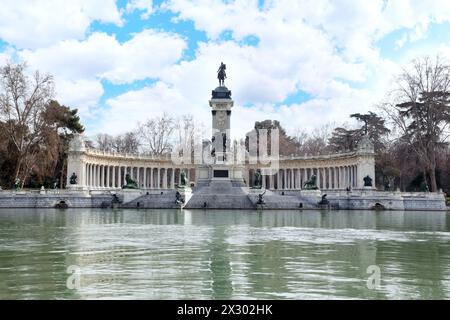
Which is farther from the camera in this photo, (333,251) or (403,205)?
(403,205)

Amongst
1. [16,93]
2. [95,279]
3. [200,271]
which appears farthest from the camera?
[16,93]

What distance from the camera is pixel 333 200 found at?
2146 inches

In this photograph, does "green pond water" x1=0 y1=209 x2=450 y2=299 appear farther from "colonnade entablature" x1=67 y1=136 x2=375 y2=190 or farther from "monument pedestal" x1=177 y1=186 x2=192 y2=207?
"colonnade entablature" x1=67 y1=136 x2=375 y2=190

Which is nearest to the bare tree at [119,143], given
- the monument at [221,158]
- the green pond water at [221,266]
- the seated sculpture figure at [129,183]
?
the monument at [221,158]

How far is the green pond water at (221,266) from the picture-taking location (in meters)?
9.87

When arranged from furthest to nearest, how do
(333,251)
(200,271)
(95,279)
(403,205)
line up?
(403,205), (333,251), (200,271), (95,279)

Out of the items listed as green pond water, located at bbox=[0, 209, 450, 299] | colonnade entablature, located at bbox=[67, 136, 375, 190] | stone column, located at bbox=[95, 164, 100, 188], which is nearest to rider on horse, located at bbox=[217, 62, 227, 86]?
colonnade entablature, located at bbox=[67, 136, 375, 190]

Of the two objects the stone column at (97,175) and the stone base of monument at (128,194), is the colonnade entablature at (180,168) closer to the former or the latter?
the stone column at (97,175)

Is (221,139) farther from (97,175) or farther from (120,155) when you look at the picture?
(97,175)

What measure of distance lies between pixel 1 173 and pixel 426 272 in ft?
224

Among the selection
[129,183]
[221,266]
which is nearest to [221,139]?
[129,183]

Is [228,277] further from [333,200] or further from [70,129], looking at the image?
[70,129]

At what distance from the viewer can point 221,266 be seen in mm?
12844

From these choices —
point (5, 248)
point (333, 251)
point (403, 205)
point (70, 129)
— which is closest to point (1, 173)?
point (70, 129)
